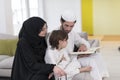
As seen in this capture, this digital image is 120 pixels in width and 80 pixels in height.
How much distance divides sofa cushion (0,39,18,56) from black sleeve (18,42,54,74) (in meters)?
1.94

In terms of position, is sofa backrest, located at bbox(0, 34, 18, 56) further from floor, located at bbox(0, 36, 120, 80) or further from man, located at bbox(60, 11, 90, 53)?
floor, located at bbox(0, 36, 120, 80)

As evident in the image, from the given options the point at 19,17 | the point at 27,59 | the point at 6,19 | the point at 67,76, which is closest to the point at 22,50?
the point at 27,59

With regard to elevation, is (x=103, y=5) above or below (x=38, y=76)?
above

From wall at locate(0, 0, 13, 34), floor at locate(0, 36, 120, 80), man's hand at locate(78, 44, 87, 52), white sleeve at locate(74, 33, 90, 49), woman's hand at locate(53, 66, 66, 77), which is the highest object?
wall at locate(0, 0, 13, 34)

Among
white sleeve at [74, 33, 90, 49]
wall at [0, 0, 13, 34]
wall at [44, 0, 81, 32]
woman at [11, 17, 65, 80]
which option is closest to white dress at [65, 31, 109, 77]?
white sleeve at [74, 33, 90, 49]

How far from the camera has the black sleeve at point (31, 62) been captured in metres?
2.54

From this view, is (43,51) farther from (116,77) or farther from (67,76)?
(116,77)

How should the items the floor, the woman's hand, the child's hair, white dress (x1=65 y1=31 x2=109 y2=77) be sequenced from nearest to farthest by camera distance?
the woman's hand → the child's hair → white dress (x1=65 y1=31 x2=109 y2=77) → the floor

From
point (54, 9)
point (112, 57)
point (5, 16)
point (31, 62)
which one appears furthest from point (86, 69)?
point (54, 9)

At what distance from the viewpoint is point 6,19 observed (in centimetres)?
586

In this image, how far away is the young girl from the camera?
266 centimetres

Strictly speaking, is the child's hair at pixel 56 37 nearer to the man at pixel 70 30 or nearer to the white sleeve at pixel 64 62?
the white sleeve at pixel 64 62

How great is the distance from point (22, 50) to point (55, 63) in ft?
1.21

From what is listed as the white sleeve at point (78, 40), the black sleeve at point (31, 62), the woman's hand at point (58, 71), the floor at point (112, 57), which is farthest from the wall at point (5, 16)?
the woman's hand at point (58, 71)
